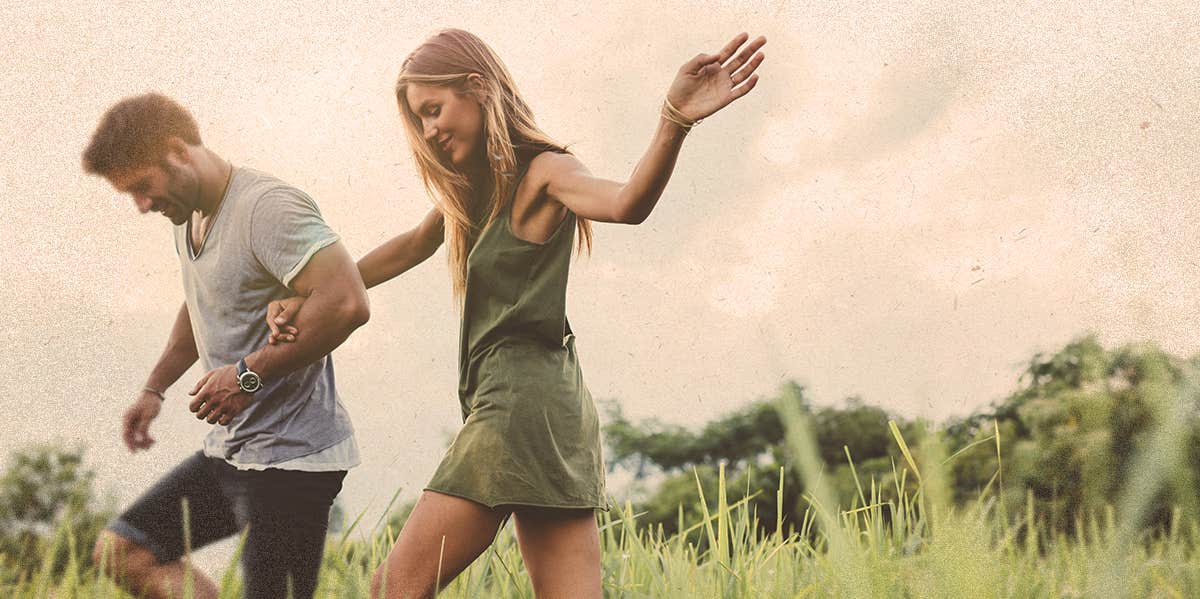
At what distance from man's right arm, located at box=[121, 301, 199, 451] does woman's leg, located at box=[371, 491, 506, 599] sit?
1.09 m

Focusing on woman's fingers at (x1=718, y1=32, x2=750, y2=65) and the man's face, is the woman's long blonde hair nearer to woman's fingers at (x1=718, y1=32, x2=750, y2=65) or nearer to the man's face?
woman's fingers at (x1=718, y1=32, x2=750, y2=65)

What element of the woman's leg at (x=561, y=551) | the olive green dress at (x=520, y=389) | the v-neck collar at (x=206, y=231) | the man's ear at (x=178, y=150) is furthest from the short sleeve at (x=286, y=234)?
the woman's leg at (x=561, y=551)

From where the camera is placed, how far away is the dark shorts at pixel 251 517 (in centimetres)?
215

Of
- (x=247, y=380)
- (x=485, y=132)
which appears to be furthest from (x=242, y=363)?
(x=485, y=132)

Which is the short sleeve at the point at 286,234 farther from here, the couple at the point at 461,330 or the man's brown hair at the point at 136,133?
the man's brown hair at the point at 136,133

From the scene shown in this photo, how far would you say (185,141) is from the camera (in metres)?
2.44

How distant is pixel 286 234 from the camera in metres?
2.22

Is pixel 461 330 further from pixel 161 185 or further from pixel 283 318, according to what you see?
pixel 161 185

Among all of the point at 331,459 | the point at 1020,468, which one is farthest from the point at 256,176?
the point at 1020,468

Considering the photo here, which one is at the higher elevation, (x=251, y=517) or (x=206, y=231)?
(x=206, y=231)

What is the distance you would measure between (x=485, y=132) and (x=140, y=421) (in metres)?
1.30

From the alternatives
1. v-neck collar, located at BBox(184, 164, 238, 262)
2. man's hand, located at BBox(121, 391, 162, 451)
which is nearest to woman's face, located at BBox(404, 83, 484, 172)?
v-neck collar, located at BBox(184, 164, 238, 262)

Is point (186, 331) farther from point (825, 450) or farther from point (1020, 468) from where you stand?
point (825, 450)

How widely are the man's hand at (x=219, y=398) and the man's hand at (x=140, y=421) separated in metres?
0.62
